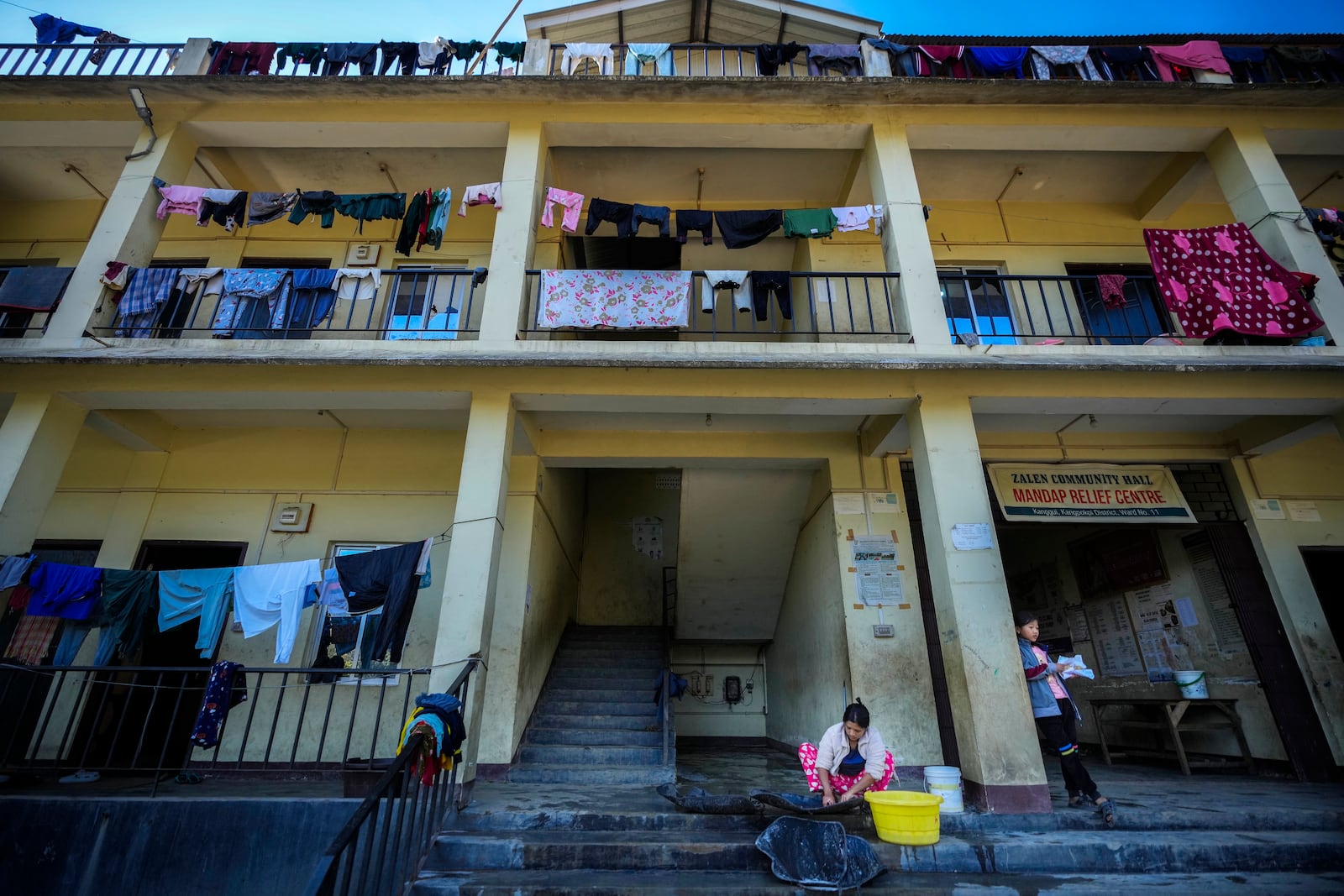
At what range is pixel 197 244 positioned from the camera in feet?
30.3

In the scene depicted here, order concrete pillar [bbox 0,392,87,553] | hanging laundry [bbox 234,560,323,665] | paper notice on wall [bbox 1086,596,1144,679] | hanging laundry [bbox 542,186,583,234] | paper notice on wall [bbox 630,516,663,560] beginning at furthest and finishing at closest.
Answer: paper notice on wall [bbox 630,516,663,560] → paper notice on wall [bbox 1086,596,1144,679] → hanging laundry [bbox 542,186,583,234] → hanging laundry [bbox 234,560,323,665] → concrete pillar [bbox 0,392,87,553]

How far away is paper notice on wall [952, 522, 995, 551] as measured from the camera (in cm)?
592

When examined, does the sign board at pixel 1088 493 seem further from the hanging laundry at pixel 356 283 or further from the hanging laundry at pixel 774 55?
the hanging laundry at pixel 356 283

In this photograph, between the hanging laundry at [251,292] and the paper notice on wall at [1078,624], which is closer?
the hanging laundry at [251,292]

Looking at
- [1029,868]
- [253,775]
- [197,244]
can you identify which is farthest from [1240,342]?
[197,244]

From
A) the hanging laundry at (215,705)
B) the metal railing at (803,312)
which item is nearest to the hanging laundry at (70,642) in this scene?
the hanging laundry at (215,705)

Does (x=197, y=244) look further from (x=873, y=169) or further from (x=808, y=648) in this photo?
(x=808, y=648)

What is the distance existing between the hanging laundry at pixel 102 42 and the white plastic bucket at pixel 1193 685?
15024mm

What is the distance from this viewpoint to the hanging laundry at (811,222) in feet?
25.4

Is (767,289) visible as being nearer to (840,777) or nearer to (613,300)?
(613,300)

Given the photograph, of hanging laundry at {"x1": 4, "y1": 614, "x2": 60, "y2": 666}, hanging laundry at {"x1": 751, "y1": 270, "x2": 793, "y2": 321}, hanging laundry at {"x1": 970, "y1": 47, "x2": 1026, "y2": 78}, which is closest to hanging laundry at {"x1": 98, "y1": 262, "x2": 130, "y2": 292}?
hanging laundry at {"x1": 4, "y1": 614, "x2": 60, "y2": 666}

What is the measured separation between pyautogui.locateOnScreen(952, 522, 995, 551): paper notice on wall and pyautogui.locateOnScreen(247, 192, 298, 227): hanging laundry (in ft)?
27.8

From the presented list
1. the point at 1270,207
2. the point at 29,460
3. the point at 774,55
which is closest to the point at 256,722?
the point at 29,460

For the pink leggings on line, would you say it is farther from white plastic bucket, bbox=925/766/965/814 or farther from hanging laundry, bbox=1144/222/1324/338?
hanging laundry, bbox=1144/222/1324/338
